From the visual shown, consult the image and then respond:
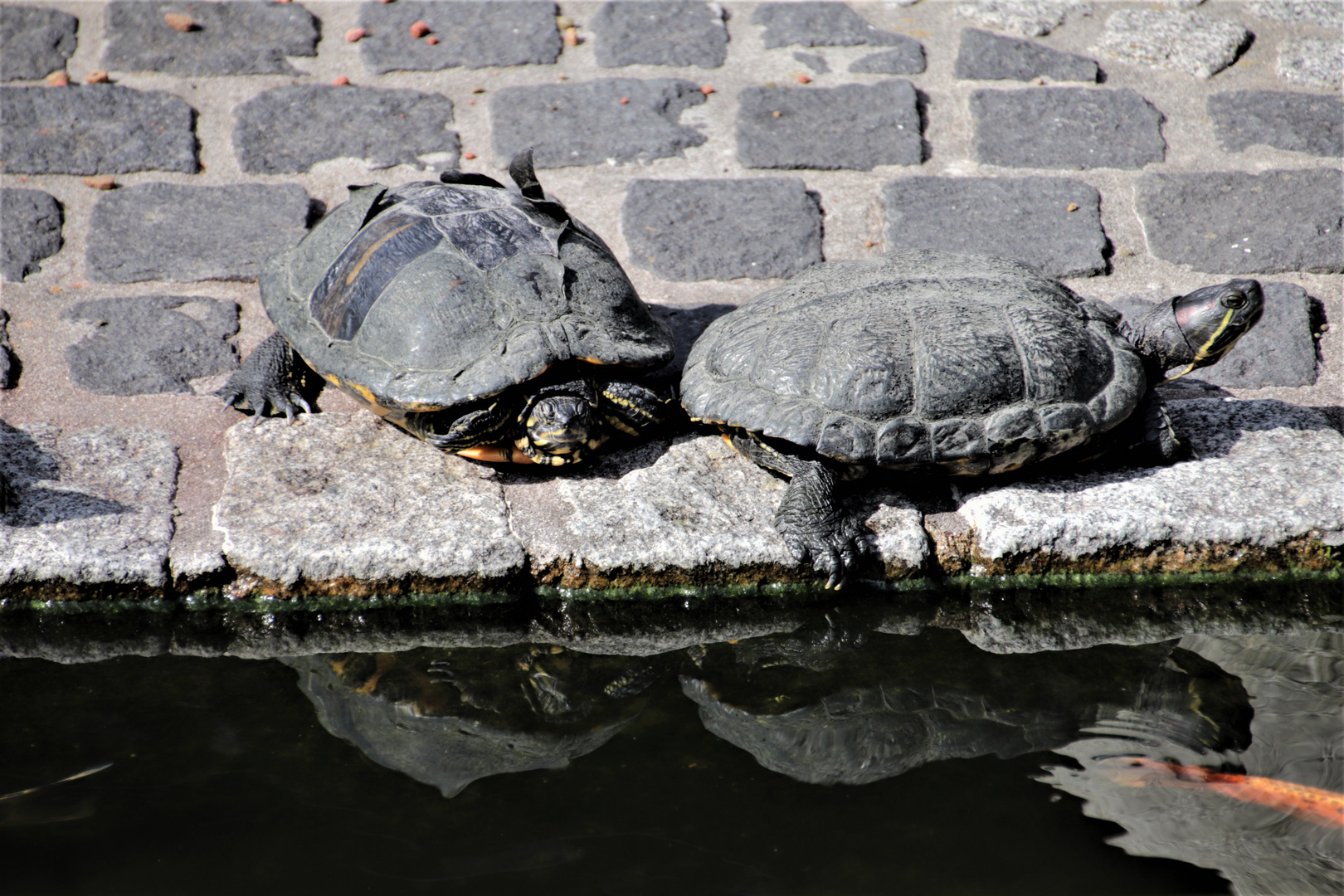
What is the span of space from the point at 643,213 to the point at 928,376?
1.78 meters

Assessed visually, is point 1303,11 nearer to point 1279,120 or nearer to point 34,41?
point 1279,120

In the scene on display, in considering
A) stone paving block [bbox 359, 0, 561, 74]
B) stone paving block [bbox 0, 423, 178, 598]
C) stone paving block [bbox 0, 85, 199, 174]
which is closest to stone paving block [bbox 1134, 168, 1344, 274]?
stone paving block [bbox 359, 0, 561, 74]

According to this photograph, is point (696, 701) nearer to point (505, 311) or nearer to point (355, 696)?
point (355, 696)

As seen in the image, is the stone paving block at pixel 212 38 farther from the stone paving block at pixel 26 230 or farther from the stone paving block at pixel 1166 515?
the stone paving block at pixel 1166 515

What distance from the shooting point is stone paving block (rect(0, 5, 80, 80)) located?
16.1 ft

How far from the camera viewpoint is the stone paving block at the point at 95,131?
14.8 ft

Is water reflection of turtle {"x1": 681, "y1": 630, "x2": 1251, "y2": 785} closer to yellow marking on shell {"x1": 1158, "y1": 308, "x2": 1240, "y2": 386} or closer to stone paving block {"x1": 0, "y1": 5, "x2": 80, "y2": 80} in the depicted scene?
yellow marking on shell {"x1": 1158, "y1": 308, "x2": 1240, "y2": 386}

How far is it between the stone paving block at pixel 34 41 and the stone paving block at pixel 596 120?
2.17 metres

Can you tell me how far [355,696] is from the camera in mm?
2758

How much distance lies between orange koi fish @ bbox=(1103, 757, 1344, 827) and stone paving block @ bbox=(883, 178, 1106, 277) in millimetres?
2266

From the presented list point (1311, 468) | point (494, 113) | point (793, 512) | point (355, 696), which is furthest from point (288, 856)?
point (494, 113)

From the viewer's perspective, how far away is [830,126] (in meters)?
4.82

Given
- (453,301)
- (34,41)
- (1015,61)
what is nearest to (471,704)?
(453,301)

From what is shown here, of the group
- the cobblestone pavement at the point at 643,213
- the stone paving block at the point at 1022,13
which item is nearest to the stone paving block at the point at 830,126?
the cobblestone pavement at the point at 643,213
